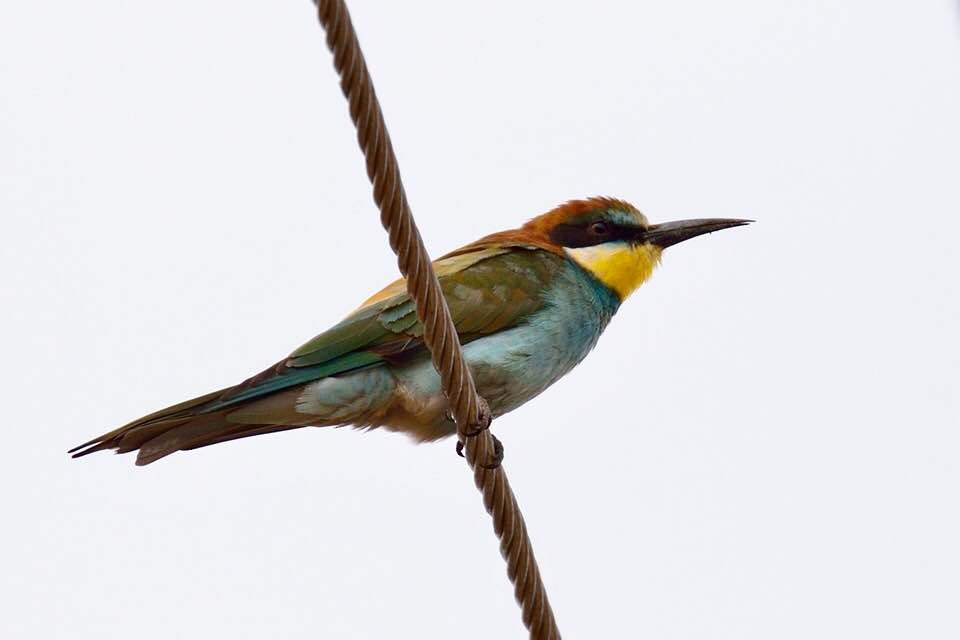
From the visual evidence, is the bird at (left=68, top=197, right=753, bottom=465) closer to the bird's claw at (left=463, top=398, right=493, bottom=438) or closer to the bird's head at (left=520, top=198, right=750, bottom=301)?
the bird's head at (left=520, top=198, right=750, bottom=301)

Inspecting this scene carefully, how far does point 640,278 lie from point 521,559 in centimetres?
197

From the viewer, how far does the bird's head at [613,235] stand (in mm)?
4309

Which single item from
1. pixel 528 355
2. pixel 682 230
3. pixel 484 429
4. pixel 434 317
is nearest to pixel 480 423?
pixel 484 429

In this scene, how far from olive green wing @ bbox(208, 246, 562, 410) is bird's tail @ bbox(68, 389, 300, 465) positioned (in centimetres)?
5

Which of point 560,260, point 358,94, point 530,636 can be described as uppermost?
point 560,260

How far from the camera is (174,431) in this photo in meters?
3.47

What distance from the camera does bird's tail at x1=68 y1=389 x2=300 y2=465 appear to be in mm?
3369

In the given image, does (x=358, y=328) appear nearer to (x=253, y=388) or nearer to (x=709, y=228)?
(x=253, y=388)

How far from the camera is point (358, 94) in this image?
2.09 meters

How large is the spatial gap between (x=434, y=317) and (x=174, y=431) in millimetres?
1283

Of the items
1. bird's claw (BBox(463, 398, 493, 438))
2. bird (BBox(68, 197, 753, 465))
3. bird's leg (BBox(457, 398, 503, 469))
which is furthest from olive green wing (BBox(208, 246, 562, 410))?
bird's claw (BBox(463, 398, 493, 438))

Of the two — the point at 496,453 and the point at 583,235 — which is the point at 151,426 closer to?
the point at 496,453

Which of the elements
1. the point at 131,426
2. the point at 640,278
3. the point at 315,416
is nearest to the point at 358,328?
the point at 315,416

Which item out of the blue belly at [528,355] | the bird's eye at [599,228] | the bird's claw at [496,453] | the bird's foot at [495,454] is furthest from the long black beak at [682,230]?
the bird's claw at [496,453]
